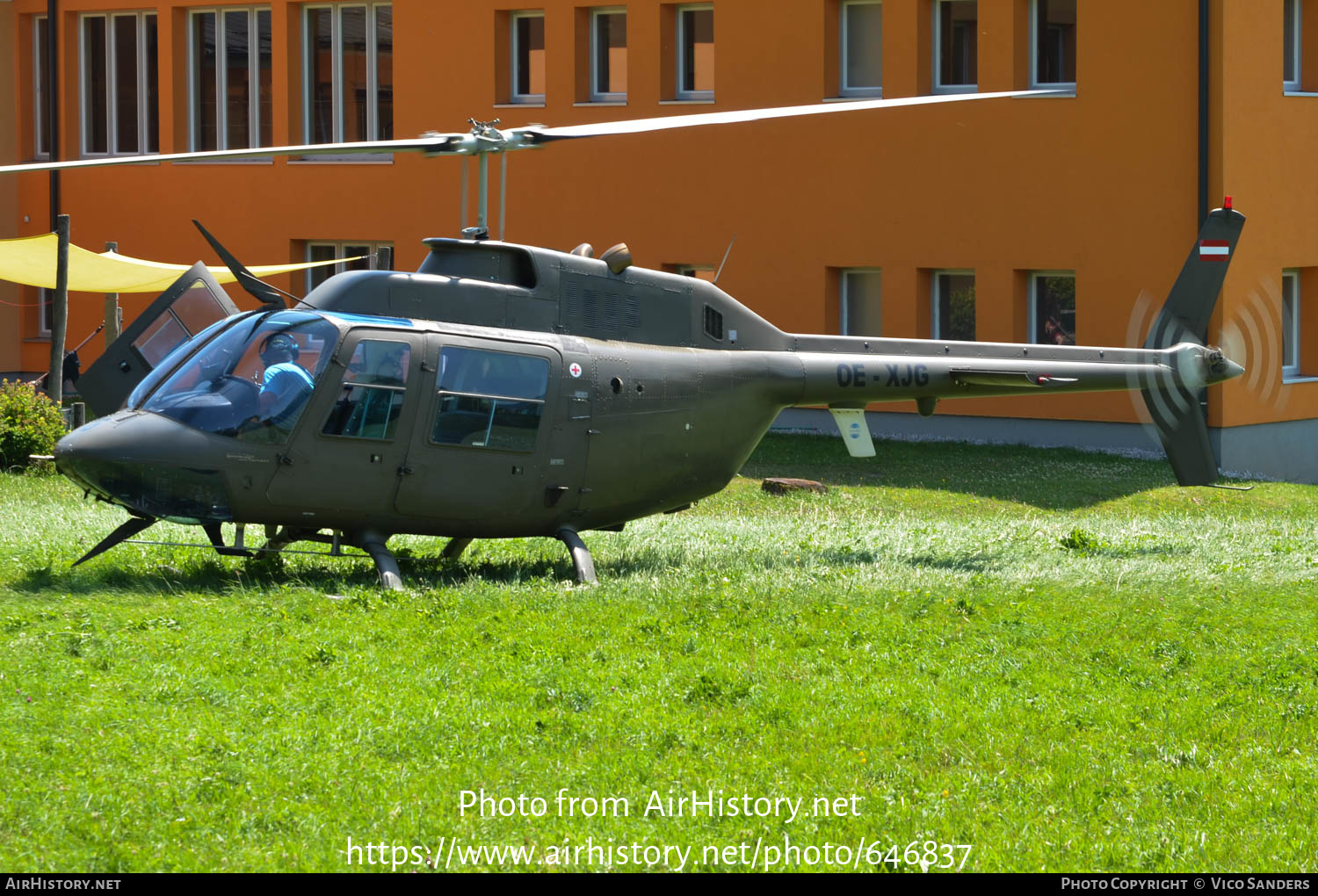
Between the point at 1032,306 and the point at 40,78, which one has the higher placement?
the point at 40,78

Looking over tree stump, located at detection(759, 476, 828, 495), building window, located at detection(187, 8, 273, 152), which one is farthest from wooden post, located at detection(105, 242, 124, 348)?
tree stump, located at detection(759, 476, 828, 495)

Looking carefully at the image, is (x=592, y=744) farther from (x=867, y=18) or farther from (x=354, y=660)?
(x=867, y=18)

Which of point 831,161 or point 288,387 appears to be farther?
point 831,161

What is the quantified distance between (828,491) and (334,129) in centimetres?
1531

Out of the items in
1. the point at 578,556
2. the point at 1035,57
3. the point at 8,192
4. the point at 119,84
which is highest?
the point at 119,84

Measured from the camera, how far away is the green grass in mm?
7730

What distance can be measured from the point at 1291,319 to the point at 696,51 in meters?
11.1

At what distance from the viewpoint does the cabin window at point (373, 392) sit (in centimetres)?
1194

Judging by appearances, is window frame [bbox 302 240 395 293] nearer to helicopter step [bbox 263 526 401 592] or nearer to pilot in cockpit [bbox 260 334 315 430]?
helicopter step [bbox 263 526 401 592]

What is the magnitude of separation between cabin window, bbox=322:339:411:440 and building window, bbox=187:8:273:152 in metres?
21.7

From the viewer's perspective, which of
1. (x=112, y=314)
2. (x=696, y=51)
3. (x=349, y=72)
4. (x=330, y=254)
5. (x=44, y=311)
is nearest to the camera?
(x=112, y=314)

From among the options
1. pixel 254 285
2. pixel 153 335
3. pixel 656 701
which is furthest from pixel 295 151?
pixel 153 335

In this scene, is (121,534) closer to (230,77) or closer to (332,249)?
(332,249)

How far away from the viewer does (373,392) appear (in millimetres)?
12023
